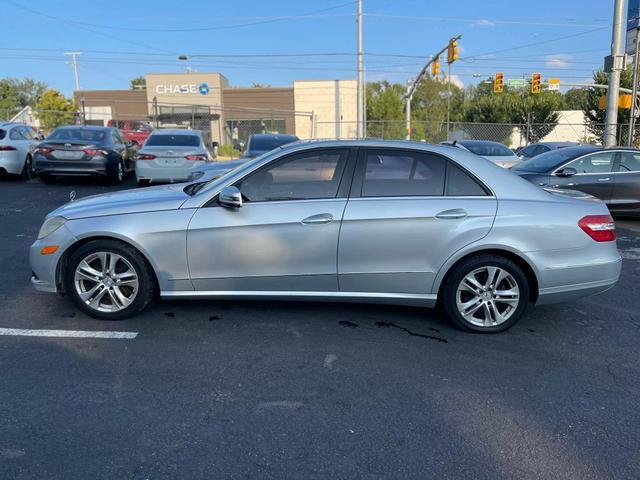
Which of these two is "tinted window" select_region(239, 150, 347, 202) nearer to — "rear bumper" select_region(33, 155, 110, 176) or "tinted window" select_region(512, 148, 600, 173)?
"tinted window" select_region(512, 148, 600, 173)

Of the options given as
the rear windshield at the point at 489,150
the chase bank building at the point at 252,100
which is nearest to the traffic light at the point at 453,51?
the rear windshield at the point at 489,150

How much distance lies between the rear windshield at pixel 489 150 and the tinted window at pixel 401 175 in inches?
484

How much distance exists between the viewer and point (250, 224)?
4.33 m

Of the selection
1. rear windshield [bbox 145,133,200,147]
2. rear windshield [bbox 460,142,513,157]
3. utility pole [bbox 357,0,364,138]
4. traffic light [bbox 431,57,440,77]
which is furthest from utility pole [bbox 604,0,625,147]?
utility pole [bbox 357,0,364,138]

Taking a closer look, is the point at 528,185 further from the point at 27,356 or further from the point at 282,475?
the point at 27,356

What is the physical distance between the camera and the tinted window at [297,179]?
443cm

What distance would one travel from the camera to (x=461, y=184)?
4.43 meters

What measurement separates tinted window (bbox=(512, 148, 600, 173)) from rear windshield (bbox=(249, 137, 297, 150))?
17.5ft

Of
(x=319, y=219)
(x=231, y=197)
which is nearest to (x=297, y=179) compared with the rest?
(x=319, y=219)

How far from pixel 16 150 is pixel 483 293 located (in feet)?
41.7

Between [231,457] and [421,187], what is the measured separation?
2.56 meters

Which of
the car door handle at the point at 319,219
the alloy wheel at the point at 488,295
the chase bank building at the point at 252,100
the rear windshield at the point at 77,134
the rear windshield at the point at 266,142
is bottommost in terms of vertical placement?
the alloy wheel at the point at 488,295

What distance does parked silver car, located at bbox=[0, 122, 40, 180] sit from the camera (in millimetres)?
13195

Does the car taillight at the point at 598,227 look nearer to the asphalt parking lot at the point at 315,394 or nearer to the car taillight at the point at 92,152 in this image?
the asphalt parking lot at the point at 315,394
